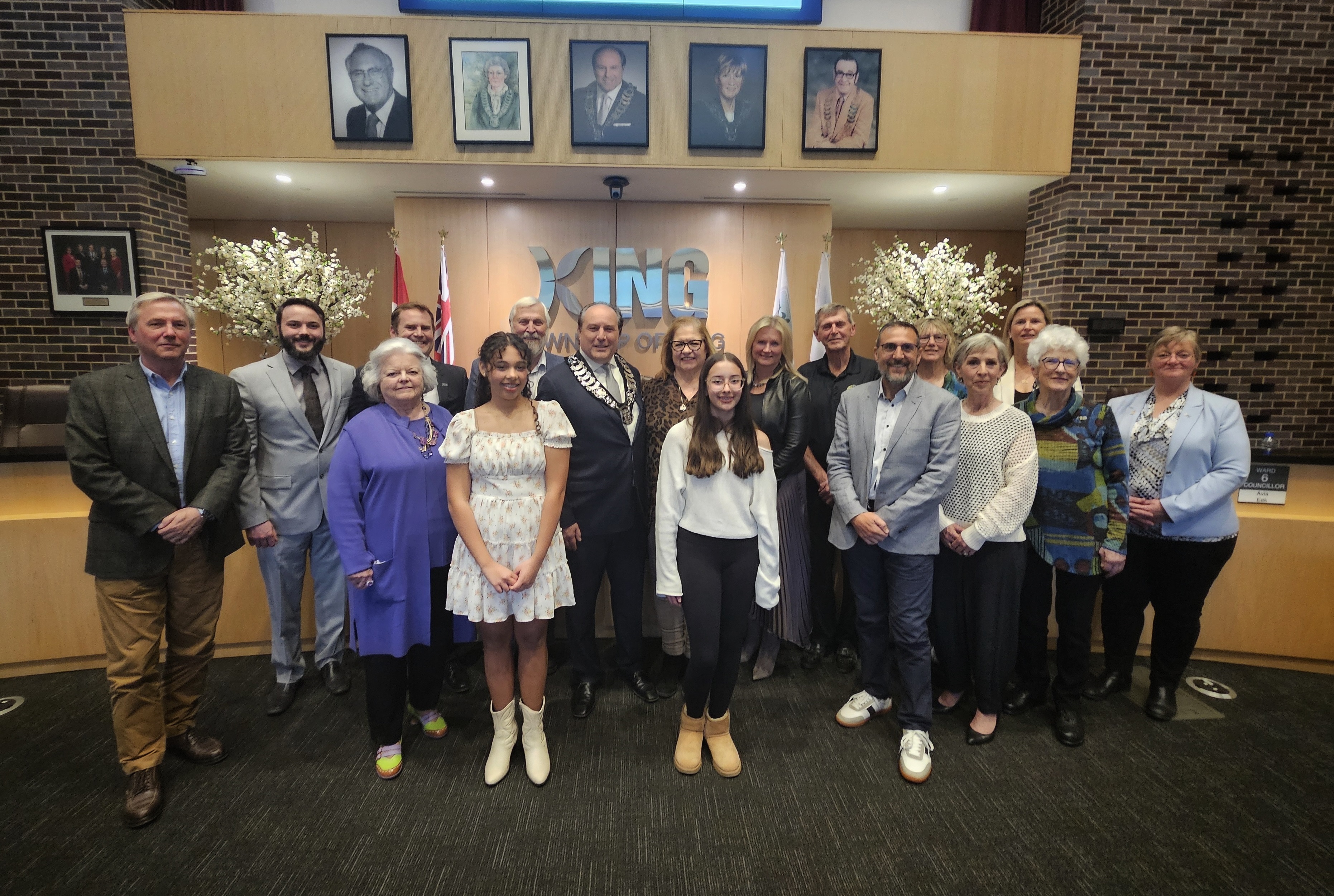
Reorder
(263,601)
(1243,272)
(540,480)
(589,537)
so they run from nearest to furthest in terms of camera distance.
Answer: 1. (540,480)
2. (589,537)
3. (263,601)
4. (1243,272)

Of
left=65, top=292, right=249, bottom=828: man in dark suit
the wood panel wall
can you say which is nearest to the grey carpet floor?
left=65, top=292, right=249, bottom=828: man in dark suit

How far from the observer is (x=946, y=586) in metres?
2.57

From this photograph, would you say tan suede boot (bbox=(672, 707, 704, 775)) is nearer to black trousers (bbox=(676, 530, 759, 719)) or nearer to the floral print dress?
black trousers (bbox=(676, 530, 759, 719))

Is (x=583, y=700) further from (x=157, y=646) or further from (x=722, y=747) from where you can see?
(x=157, y=646)

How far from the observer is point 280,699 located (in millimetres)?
2787

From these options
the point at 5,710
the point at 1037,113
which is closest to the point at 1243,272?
the point at 1037,113

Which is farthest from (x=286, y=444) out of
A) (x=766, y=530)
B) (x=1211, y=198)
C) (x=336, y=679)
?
(x=1211, y=198)

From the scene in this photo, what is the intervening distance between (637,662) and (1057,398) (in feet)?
7.45

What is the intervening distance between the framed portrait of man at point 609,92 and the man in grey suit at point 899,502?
2.96 m

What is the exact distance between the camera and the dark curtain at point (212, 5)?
4711 mm

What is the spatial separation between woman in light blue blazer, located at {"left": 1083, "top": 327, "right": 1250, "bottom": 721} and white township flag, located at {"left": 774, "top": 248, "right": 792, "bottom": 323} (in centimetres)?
299

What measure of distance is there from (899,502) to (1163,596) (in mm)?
1597

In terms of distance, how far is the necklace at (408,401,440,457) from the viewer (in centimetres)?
221

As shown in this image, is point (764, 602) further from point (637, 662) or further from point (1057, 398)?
point (1057, 398)
